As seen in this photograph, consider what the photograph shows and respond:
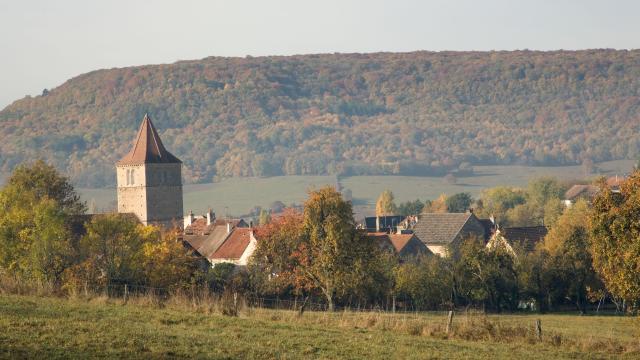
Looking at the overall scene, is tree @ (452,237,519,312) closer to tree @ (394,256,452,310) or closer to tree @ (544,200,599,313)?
tree @ (394,256,452,310)

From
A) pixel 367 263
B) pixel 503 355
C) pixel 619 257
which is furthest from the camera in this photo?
pixel 367 263

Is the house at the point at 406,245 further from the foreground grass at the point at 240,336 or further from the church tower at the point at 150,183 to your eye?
the church tower at the point at 150,183

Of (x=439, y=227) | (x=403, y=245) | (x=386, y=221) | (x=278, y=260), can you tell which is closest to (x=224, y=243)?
(x=403, y=245)

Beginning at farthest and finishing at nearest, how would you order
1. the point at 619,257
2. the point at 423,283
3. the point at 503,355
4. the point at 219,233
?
the point at 219,233 < the point at 423,283 < the point at 619,257 < the point at 503,355

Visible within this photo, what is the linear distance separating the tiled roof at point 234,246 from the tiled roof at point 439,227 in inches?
638

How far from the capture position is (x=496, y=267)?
5753cm

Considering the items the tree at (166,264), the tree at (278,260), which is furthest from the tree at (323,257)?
the tree at (166,264)

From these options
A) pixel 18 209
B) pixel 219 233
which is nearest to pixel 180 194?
pixel 219 233

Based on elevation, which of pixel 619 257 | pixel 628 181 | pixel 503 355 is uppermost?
pixel 628 181

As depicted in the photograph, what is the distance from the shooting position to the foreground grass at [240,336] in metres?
24.1

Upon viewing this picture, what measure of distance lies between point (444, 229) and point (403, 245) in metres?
14.6

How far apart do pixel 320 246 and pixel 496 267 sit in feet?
31.5

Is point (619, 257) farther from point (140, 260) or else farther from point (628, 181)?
point (140, 260)

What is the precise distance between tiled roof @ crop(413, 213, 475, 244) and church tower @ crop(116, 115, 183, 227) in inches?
1271
